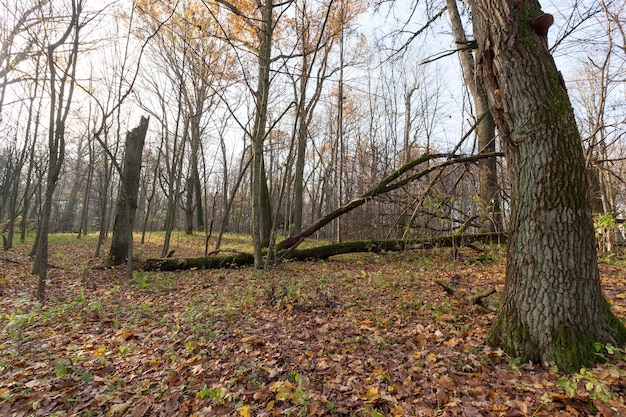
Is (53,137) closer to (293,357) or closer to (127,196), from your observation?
(127,196)

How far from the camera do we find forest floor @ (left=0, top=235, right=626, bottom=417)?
2.28 meters

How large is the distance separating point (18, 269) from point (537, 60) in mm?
11948

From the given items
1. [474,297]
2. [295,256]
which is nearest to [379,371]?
[474,297]

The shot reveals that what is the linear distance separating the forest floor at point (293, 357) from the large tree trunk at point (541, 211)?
0.74 feet

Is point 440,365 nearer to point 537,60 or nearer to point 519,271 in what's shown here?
point 519,271

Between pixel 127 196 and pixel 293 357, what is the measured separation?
23.8 ft

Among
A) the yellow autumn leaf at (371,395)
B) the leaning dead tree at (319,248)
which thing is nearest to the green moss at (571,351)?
the yellow autumn leaf at (371,395)

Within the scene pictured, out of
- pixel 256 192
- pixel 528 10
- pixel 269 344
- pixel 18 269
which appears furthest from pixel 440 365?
pixel 18 269

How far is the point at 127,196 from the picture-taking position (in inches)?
321

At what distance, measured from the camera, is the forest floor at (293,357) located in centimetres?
228

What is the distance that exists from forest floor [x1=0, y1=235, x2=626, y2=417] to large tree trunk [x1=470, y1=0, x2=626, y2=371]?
0.23m

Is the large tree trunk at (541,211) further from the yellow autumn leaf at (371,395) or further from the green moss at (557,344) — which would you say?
the yellow autumn leaf at (371,395)

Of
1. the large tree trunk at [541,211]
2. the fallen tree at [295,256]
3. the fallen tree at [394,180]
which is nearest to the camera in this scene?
the large tree trunk at [541,211]

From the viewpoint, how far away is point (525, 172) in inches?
103
